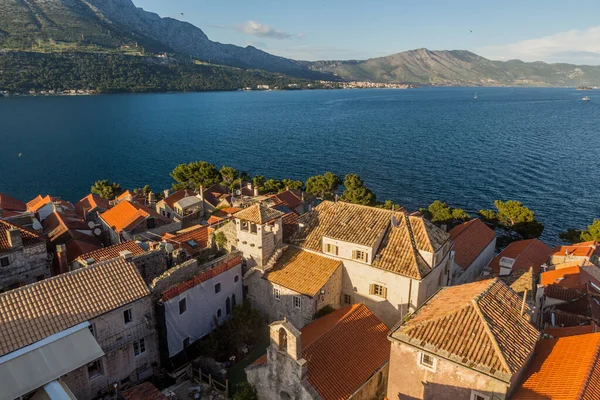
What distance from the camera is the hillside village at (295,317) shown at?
20797 mm

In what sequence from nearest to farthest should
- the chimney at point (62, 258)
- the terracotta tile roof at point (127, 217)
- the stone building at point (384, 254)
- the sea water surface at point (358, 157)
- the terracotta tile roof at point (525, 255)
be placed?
1. the stone building at point (384, 254)
2. the chimney at point (62, 258)
3. the terracotta tile roof at point (525, 255)
4. the terracotta tile roof at point (127, 217)
5. the sea water surface at point (358, 157)

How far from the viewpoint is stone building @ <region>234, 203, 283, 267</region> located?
1342 inches

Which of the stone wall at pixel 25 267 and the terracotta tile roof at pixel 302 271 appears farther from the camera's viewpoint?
the stone wall at pixel 25 267

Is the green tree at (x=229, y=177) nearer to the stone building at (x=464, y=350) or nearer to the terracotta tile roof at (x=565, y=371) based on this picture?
the stone building at (x=464, y=350)

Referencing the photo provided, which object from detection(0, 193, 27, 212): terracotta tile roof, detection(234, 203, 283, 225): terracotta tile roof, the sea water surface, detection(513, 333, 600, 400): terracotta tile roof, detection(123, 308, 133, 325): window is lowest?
the sea water surface

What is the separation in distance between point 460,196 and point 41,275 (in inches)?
3327

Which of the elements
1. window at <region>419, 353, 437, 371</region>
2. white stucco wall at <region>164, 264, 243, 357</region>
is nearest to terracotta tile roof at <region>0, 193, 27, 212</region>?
white stucco wall at <region>164, 264, 243, 357</region>

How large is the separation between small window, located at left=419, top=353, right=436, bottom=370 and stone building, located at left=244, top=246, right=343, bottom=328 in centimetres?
1137

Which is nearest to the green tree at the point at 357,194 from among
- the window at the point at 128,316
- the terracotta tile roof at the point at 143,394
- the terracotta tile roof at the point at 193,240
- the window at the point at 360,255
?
the terracotta tile roof at the point at 193,240

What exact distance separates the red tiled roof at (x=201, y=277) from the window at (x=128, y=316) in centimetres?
229

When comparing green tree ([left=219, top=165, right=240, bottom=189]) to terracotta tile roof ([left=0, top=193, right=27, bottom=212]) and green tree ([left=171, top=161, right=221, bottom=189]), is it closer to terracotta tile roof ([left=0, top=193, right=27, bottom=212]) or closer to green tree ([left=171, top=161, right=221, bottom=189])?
green tree ([left=171, top=161, right=221, bottom=189])

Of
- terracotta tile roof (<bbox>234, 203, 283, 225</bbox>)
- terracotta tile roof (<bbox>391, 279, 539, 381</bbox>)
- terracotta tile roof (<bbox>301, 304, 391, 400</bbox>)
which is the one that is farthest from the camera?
terracotta tile roof (<bbox>234, 203, 283, 225</bbox>)

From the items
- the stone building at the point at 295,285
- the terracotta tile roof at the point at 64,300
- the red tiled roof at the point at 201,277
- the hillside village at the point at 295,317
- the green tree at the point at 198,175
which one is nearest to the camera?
the hillside village at the point at 295,317

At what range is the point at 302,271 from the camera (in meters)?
33.6
